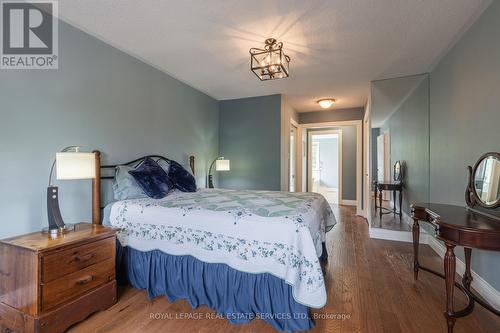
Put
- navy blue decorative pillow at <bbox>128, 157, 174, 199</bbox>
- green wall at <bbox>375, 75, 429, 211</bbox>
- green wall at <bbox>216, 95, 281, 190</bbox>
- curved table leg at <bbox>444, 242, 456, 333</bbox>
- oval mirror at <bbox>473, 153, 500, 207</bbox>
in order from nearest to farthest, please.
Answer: curved table leg at <bbox>444, 242, 456, 333</bbox> < oval mirror at <bbox>473, 153, 500, 207</bbox> < navy blue decorative pillow at <bbox>128, 157, 174, 199</bbox> < green wall at <bbox>375, 75, 429, 211</bbox> < green wall at <bbox>216, 95, 281, 190</bbox>

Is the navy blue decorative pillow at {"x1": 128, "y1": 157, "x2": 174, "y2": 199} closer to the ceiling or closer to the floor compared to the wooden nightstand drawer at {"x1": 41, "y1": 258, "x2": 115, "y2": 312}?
closer to the ceiling

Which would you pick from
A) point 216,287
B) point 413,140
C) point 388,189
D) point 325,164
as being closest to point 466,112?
point 413,140

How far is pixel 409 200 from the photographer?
3.86 m

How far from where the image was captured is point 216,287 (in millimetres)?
1897

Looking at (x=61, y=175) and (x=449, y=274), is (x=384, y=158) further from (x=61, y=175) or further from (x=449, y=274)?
(x=61, y=175)

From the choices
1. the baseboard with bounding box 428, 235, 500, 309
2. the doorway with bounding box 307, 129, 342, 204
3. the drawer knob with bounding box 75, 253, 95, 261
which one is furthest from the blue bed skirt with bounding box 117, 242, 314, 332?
the doorway with bounding box 307, 129, 342, 204

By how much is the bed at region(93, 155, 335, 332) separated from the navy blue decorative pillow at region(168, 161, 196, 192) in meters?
0.75

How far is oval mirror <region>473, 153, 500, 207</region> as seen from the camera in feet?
5.90

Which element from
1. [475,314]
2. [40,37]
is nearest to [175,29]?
[40,37]

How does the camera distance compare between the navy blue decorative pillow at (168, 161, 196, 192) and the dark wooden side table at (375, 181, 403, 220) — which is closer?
the navy blue decorative pillow at (168, 161, 196, 192)

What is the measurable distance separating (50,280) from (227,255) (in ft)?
3.90

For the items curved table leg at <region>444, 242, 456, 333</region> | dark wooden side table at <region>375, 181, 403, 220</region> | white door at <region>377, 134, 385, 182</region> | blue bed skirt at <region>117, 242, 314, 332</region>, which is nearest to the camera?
curved table leg at <region>444, 242, 456, 333</region>

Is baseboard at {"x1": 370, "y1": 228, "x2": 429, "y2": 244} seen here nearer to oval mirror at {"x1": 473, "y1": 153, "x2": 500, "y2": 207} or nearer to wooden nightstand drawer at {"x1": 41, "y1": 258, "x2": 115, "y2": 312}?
oval mirror at {"x1": 473, "y1": 153, "x2": 500, "y2": 207}

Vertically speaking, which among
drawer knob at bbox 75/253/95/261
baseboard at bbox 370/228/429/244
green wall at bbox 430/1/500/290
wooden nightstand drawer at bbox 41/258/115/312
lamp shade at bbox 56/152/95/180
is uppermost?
green wall at bbox 430/1/500/290
